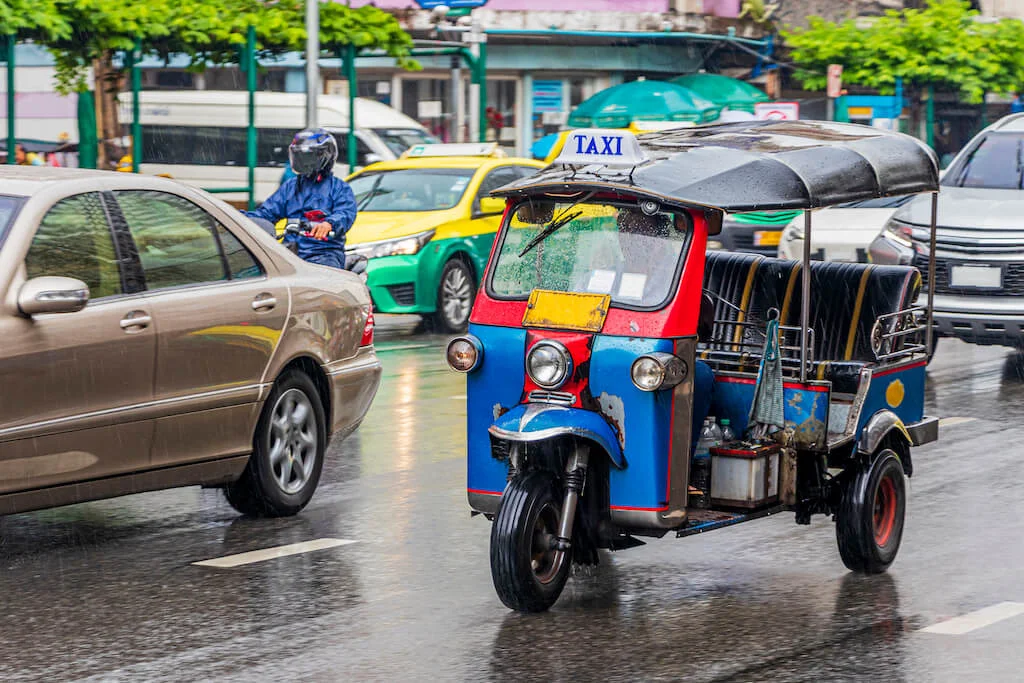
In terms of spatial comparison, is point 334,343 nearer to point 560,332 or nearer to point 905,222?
point 560,332

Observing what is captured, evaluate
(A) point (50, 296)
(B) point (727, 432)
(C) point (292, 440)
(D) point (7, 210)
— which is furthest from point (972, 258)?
(A) point (50, 296)

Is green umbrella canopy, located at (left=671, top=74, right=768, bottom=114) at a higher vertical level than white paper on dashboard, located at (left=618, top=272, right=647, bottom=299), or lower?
higher

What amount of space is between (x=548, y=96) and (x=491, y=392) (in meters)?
32.3

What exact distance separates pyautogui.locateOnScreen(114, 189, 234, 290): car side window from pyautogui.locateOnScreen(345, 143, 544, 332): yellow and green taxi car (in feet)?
26.7

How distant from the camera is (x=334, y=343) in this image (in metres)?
8.95

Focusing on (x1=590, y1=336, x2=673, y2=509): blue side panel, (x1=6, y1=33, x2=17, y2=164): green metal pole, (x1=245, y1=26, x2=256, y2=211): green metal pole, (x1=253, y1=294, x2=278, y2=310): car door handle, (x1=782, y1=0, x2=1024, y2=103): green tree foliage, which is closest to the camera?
(x1=590, y1=336, x2=673, y2=509): blue side panel

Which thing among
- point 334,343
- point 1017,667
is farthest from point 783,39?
point 1017,667

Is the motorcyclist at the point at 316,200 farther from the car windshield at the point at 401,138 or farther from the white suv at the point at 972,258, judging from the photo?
the car windshield at the point at 401,138

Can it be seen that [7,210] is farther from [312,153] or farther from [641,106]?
[641,106]

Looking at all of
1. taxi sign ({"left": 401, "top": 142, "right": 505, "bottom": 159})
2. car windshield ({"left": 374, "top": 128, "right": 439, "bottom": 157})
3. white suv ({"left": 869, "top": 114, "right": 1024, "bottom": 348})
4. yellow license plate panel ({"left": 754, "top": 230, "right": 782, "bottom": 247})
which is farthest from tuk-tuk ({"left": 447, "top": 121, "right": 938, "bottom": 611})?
car windshield ({"left": 374, "top": 128, "right": 439, "bottom": 157})

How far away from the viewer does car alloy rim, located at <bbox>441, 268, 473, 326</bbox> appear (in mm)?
17266

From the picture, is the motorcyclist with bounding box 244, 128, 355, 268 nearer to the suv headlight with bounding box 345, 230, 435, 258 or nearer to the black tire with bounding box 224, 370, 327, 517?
the black tire with bounding box 224, 370, 327, 517

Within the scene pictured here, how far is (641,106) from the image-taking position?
114 ft

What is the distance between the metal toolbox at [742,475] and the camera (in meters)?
6.96
